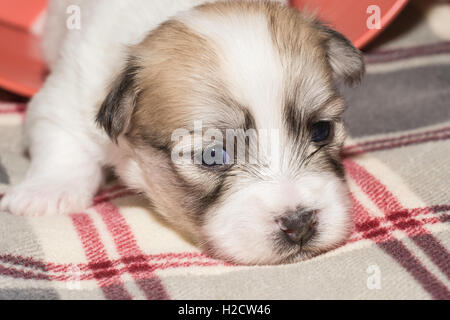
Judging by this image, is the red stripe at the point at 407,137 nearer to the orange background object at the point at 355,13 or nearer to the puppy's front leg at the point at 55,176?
the orange background object at the point at 355,13

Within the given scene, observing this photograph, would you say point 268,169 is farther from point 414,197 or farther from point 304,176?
point 414,197

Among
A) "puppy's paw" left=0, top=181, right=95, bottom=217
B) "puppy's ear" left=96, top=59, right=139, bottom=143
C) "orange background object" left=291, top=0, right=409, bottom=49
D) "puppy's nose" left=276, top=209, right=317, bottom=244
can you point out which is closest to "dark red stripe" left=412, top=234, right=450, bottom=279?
"puppy's nose" left=276, top=209, right=317, bottom=244

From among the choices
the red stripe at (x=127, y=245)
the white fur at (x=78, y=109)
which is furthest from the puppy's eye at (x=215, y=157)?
the white fur at (x=78, y=109)

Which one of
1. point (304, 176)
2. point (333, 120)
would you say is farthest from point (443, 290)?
point (333, 120)

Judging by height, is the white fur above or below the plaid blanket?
above

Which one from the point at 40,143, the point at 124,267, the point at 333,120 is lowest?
the point at 124,267

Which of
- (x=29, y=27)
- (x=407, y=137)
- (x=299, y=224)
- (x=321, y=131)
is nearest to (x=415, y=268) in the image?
(x=299, y=224)

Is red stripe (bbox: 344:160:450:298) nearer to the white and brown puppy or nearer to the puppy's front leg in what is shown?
the white and brown puppy
